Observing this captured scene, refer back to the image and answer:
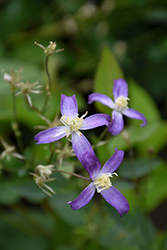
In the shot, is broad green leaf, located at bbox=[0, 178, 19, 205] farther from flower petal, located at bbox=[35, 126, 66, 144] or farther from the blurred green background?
flower petal, located at bbox=[35, 126, 66, 144]

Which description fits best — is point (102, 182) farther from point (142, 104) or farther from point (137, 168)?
point (142, 104)

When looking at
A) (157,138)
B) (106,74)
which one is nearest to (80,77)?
(157,138)

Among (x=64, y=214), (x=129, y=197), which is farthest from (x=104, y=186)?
(x=129, y=197)

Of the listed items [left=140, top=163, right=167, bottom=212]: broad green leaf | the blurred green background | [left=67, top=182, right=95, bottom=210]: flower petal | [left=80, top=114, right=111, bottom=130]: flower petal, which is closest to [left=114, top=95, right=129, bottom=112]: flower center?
[left=80, top=114, right=111, bottom=130]: flower petal

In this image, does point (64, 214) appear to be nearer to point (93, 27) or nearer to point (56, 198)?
point (56, 198)

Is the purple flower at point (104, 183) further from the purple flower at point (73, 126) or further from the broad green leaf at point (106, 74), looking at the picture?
the broad green leaf at point (106, 74)

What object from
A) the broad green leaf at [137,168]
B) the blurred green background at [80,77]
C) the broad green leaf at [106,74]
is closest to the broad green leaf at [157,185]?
the blurred green background at [80,77]
